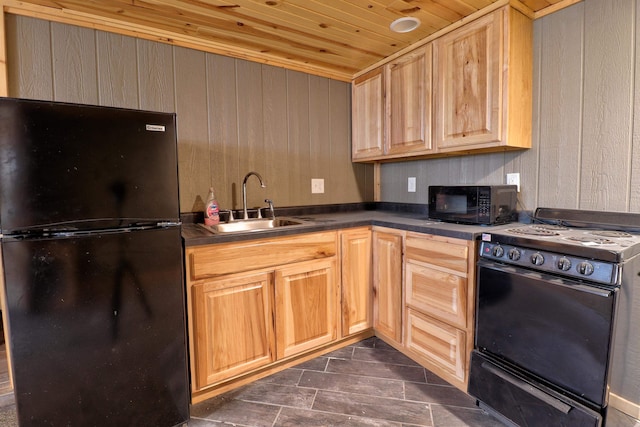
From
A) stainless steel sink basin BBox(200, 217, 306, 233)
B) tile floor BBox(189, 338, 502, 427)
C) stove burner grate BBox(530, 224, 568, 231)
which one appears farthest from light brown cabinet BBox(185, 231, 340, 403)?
stove burner grate BBox(530, 224, 568, 231)

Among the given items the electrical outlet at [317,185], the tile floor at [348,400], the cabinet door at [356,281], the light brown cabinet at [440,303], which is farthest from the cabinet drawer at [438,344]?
the electrical outlet at [317,185]

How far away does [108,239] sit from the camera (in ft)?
4.17

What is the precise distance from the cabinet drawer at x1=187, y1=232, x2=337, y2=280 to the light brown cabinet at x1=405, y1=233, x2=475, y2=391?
1.77 feet

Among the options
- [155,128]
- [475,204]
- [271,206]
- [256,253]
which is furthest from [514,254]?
[155,128]

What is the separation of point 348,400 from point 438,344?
0.60 metres

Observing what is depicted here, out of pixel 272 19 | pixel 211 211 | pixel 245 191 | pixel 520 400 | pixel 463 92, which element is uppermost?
pixel 272 19

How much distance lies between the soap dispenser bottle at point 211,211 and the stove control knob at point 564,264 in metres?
1.83

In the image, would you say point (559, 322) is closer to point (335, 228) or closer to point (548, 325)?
point (548, 325)

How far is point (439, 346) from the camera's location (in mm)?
1788

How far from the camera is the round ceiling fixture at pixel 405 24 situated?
186cm

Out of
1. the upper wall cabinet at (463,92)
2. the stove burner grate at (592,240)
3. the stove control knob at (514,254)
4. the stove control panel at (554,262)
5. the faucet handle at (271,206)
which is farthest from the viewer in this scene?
the faucet handle at (271,206)

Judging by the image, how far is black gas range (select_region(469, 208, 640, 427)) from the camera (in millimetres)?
1146

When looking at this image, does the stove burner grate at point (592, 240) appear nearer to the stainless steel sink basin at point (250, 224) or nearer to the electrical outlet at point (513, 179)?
the electrical outlet at point (513, 179)

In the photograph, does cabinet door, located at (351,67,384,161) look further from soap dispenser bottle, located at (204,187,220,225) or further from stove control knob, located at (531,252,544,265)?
stove control knob, located at (531,252,544,265)
